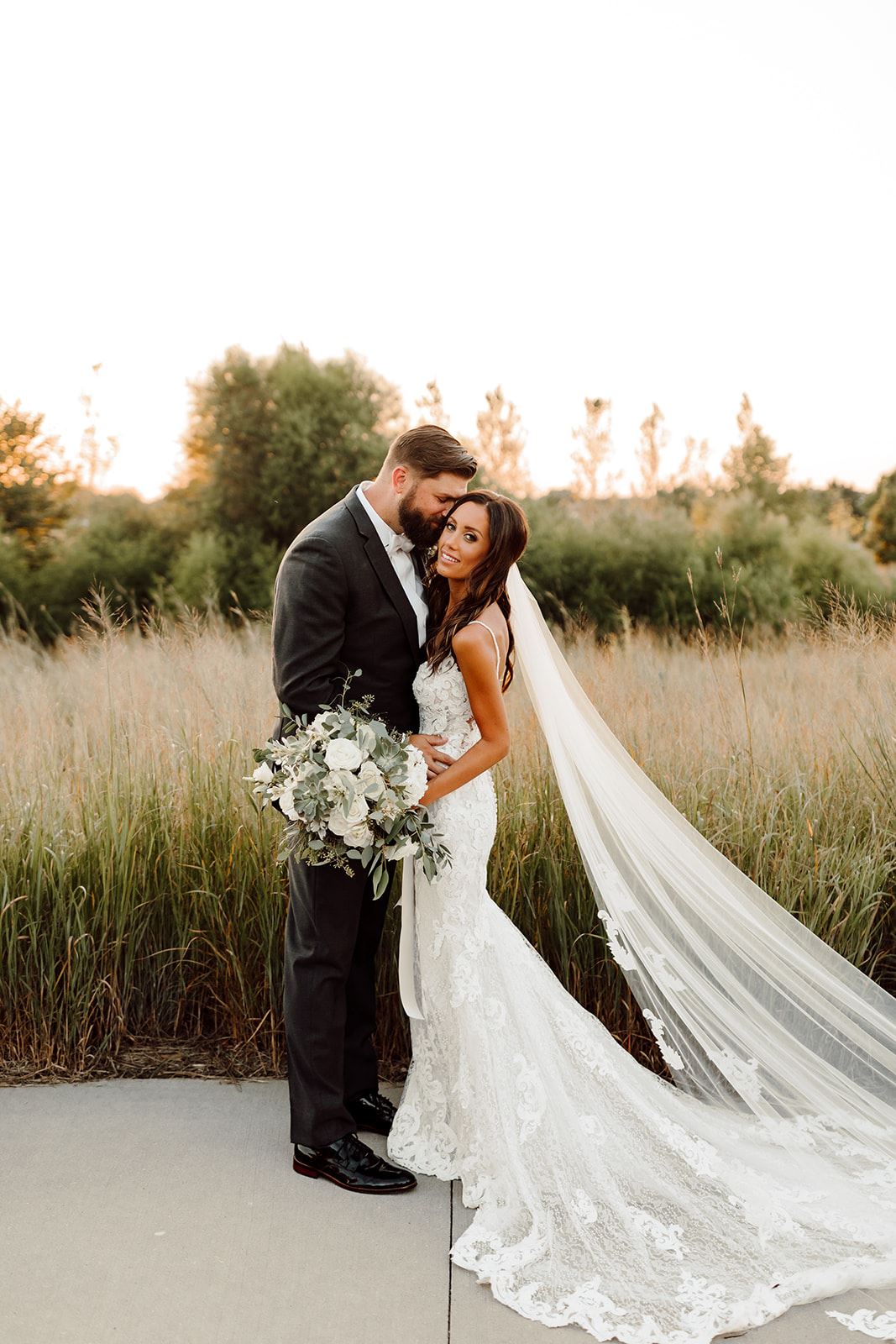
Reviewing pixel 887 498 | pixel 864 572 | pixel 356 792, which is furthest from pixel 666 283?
pixel 356 792

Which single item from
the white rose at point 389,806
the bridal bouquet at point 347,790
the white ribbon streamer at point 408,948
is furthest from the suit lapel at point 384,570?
the white ribbon streamer at point 408,948

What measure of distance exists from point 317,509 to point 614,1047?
11169 millimetres

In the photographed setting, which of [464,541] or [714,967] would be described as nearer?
[464,541]

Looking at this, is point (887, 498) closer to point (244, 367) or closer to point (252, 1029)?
point (244, 367)

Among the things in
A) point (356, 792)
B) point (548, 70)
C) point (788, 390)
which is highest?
point (548, 70)

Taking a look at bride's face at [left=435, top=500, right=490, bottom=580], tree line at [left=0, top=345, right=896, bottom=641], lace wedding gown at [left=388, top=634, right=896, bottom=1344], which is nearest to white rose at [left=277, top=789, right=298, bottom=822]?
lace wedding gown at [left=388, top=634, right=896, bottom=1344]

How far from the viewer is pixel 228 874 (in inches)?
153

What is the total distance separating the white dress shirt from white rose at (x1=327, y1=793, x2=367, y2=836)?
2.18 ft

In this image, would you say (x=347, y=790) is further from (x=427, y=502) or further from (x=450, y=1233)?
(x=450, y=1233)

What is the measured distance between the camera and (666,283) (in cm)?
1079

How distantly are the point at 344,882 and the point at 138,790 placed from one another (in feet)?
4.18

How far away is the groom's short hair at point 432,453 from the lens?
309cm

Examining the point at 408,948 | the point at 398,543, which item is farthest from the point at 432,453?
the point at 408,948

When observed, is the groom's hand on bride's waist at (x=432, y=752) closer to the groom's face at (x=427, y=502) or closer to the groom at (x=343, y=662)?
the groom at (x=343, y=662)
